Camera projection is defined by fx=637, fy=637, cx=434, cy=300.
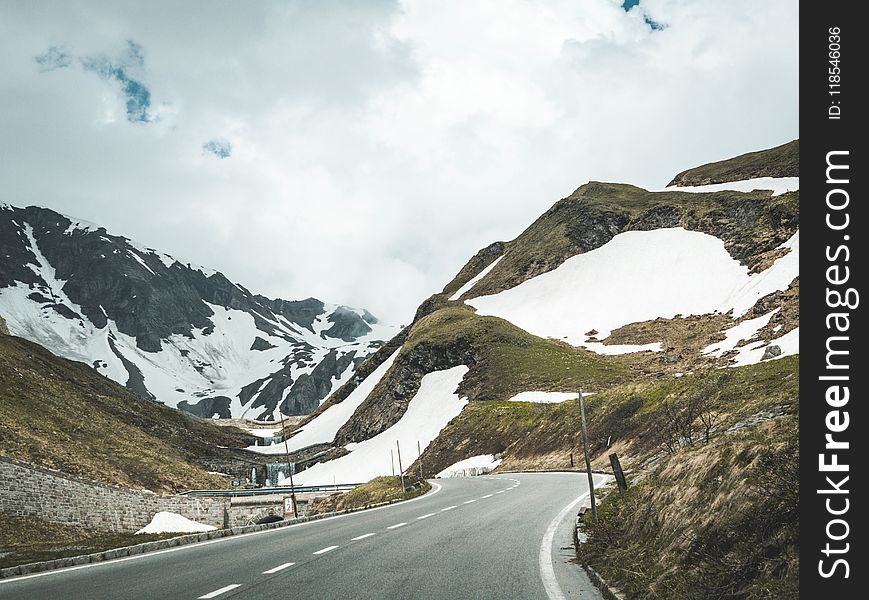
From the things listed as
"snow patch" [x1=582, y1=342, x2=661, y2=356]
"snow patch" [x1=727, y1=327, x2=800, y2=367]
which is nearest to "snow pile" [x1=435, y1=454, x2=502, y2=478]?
"snow patch" [x1=727, y1=327, x2=800, y2=367]

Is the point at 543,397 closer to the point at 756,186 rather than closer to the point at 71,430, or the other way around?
the point at 71,430

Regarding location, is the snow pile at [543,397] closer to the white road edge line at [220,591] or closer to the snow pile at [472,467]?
the snow pile at [472,467]

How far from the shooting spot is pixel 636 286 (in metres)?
110

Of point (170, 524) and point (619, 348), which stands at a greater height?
point (619, 348)

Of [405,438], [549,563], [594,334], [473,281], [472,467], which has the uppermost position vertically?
[473,281]

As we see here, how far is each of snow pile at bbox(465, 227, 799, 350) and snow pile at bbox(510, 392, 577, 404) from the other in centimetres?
2281

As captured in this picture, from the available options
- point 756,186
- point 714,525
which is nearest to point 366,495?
point 714,525

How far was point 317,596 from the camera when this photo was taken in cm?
785

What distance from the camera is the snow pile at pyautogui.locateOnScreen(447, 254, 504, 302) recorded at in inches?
5800

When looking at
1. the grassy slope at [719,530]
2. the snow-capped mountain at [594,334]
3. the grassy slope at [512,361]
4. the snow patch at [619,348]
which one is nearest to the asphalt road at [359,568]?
the grassy slope at [719,530]

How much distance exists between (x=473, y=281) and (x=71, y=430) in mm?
108648

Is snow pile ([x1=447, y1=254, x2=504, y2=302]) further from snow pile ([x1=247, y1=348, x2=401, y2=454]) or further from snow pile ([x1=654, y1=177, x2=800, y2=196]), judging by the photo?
snow pile ([x1=654, y1=177, x2=800, y2=196])

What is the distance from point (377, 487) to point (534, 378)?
33202mm
